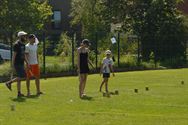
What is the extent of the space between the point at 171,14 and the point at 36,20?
10679 millimetres

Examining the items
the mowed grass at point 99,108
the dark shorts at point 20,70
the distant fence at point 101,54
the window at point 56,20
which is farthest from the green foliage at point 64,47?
the window at point 56,20

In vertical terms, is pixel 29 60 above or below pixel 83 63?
above

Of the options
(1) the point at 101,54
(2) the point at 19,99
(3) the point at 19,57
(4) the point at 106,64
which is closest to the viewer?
(2) the point at 19,99

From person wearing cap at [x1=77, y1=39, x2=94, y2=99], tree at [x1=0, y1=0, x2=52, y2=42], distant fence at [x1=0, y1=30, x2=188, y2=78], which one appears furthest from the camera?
tree at [x1=0, y1=0, x2=52, y2=42]

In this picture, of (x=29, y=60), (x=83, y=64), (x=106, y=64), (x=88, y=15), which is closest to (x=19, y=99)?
(x=29, y=60)

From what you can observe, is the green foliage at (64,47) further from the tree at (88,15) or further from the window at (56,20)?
the window at (56,20)

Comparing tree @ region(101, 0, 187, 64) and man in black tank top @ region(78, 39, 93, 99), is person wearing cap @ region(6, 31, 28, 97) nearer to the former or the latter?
man in black tank top @ region(78, 39, 93, 99)

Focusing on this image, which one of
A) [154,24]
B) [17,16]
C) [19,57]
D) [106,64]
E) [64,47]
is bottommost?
[106,64]

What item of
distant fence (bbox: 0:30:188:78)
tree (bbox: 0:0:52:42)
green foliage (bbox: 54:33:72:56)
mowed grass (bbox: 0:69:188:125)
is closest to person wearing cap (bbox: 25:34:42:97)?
mowed grass (bbox: 0:69:188:125)

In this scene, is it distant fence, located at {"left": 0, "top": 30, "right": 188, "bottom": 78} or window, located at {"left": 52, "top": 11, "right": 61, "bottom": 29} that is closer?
distant fence, located at {"left": 0, "top": 30, "right": 188, "bottom": 78}

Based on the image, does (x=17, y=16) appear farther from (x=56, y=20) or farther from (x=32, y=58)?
(x=56, y=20)

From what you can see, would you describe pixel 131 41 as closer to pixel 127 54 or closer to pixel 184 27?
pixel 127 54

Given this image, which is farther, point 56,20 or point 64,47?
point 56,20

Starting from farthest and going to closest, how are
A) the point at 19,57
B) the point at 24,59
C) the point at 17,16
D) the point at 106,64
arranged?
the point at 17,16, the point at 106,64, the point at 24,59, the point at 19,57
